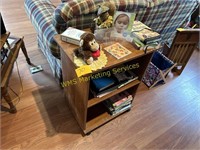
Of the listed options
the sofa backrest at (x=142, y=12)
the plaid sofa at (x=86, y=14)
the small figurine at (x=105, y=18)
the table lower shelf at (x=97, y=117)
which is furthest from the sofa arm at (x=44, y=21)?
the table lower shelf at (x=97, y=117)

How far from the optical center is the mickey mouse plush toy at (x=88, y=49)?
2.61ft

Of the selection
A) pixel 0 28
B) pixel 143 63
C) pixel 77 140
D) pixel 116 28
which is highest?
pixel 116 28

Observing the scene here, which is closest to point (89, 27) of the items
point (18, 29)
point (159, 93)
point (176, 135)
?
point (159, 93)

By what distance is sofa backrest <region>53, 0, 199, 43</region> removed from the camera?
1.03 metres

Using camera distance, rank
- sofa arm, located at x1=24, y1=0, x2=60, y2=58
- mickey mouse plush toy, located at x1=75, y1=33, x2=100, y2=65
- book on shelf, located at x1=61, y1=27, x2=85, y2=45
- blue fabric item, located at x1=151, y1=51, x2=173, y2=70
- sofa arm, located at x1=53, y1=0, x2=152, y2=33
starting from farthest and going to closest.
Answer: blue fabric item, located at x1=151, y1=51, x2=173, y2=70 < sofa arm, located at x1=24, y1=0, x2=60, y2=58 < sofa arm, located at x1=53, y1=0, x2=152, y2=33 < book on shelf, located at x1=61, y1=27, x2=85, y2=45 < mickey mouse plush toy, located at x1=75, y1=33, x2=100, y2=65

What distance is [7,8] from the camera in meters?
2.68

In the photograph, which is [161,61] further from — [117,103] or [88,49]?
[88,49]

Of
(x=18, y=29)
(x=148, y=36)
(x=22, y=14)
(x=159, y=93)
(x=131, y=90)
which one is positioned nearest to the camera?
(x=148, y=36)

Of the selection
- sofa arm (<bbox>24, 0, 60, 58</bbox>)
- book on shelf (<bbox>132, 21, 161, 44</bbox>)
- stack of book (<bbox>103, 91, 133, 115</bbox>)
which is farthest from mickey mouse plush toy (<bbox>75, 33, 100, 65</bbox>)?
stack of book (<bbox>103, 91, 133, 115</bbox>)

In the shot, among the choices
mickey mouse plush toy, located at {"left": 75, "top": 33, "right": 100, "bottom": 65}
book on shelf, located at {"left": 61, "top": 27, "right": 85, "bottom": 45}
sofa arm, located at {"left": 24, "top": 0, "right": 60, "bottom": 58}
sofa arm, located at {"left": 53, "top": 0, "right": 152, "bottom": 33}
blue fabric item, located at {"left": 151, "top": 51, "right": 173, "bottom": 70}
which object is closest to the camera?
mickey mouse plush toy, located at {"left": 75, "top": 33, "right": 100, "bottom": 65}

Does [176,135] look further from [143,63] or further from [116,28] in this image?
[116,28]

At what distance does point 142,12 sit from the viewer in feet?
4.26

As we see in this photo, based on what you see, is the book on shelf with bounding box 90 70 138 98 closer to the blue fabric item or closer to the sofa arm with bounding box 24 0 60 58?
the sofa arm with bounding box 24 0 60 58

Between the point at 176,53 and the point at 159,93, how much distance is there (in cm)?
49
